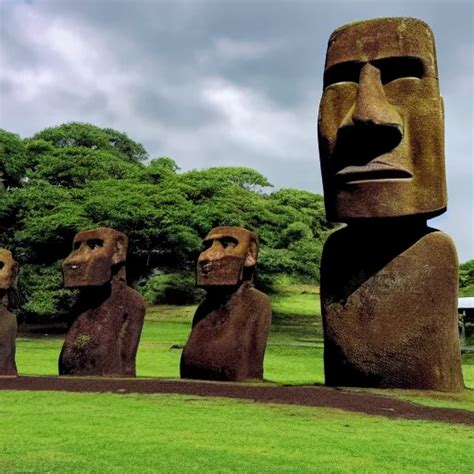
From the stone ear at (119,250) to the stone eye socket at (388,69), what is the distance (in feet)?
17.3

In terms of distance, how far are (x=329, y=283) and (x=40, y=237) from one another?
73.1 feet

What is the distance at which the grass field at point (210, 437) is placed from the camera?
15.0 ft

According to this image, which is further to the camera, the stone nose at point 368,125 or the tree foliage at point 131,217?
the tree foliage at point 131,217

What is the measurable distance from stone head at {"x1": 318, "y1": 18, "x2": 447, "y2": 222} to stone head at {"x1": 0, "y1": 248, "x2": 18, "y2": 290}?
664 centimetres

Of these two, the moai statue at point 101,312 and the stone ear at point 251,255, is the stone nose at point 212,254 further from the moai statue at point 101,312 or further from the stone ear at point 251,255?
the moai statue at point 101,312

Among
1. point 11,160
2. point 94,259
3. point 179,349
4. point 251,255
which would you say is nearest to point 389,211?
point 251,255

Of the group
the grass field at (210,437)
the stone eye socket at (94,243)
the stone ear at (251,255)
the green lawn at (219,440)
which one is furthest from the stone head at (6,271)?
the green lawn at (219,440)

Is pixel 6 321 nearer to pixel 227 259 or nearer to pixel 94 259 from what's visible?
pixel 94 259

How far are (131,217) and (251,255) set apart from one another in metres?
18.5

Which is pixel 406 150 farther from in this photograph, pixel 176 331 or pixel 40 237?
pixel 40 237

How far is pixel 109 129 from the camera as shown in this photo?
42.4 meters

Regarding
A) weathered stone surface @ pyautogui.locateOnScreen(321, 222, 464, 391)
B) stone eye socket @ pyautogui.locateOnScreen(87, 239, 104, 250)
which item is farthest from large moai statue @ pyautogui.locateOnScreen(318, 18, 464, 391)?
stone eye socket @ pyautogui.locateOnScreen(87, 239, 104, 250)

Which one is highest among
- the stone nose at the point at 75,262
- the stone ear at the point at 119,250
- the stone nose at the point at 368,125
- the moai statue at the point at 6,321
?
the stone nose at the point at 368,125

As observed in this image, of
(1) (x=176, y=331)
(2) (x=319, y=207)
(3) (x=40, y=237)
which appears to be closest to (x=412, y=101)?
(1) (x=176, y=331)
